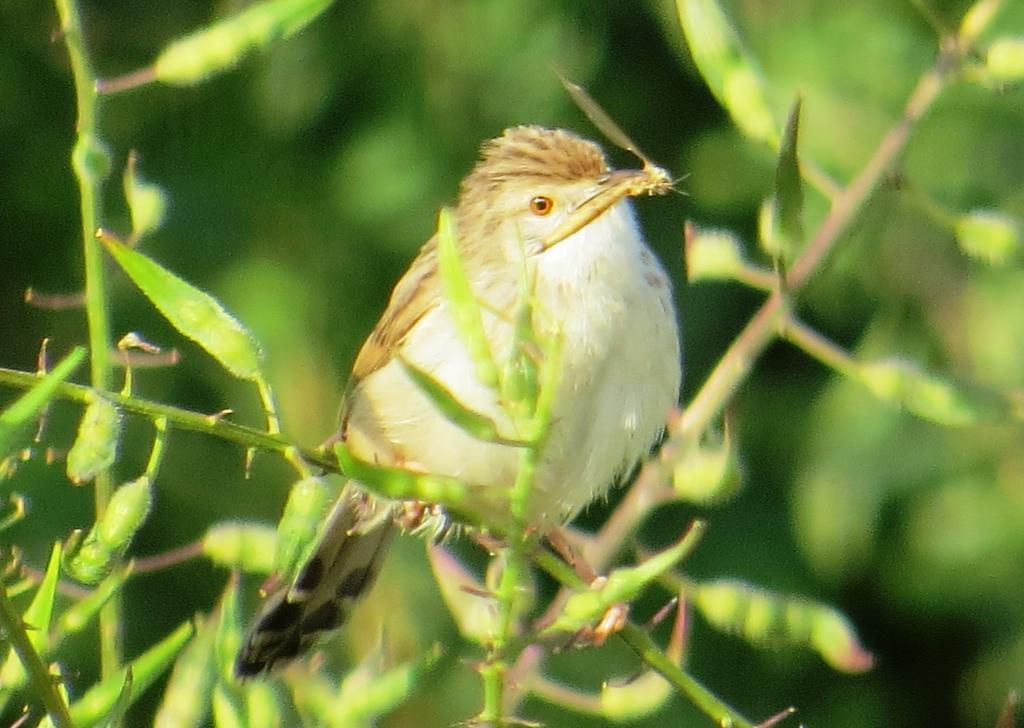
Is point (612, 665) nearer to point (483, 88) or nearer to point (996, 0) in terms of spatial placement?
point (483, 88)

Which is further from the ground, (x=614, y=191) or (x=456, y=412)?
(x=614, y=191)

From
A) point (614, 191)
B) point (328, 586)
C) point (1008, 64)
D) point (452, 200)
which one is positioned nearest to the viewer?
point (1008, 64)

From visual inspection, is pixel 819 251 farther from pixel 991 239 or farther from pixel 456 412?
pixel 456 412

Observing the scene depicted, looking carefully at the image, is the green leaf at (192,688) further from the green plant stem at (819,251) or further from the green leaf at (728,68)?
the green leaf at (728,68)

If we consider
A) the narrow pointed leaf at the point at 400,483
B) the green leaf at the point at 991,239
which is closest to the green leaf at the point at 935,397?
the green leaf at the point at 991,239

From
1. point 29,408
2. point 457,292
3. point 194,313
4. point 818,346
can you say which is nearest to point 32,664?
A: point 29,408

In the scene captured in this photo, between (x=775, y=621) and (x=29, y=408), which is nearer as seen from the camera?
(x=29, y=408)
